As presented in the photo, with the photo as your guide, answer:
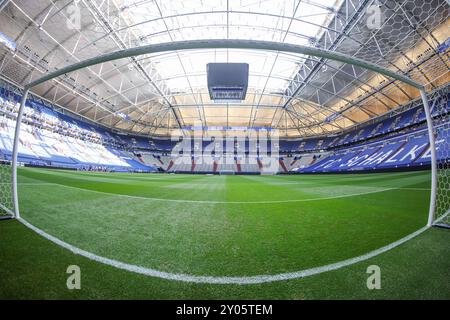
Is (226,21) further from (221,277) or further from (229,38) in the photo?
(221,277)

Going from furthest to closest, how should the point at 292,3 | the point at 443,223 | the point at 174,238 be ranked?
1. the point at 292,3
2. the point at 443,223
3. the point at 174,238

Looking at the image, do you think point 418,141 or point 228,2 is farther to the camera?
point 418,141

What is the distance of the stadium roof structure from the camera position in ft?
41.1

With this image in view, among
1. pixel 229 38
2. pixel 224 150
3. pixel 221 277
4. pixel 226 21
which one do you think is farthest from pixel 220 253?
pixel 224 150

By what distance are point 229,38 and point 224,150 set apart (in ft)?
118

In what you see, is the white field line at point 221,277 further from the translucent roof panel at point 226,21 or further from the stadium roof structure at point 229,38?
the translucent roof panel at point 226,21

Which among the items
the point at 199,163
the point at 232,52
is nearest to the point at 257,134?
the point at 199,163

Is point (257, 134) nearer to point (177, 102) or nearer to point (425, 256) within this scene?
point (177, 102)

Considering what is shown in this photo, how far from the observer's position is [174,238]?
2127mm

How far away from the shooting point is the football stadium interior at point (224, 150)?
1.45 metres

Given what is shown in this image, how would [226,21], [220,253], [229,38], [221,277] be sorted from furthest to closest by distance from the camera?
1. [226,21]
2. [229,38]
3. [220,253]
4. [221,277]

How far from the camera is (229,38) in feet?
30.0
